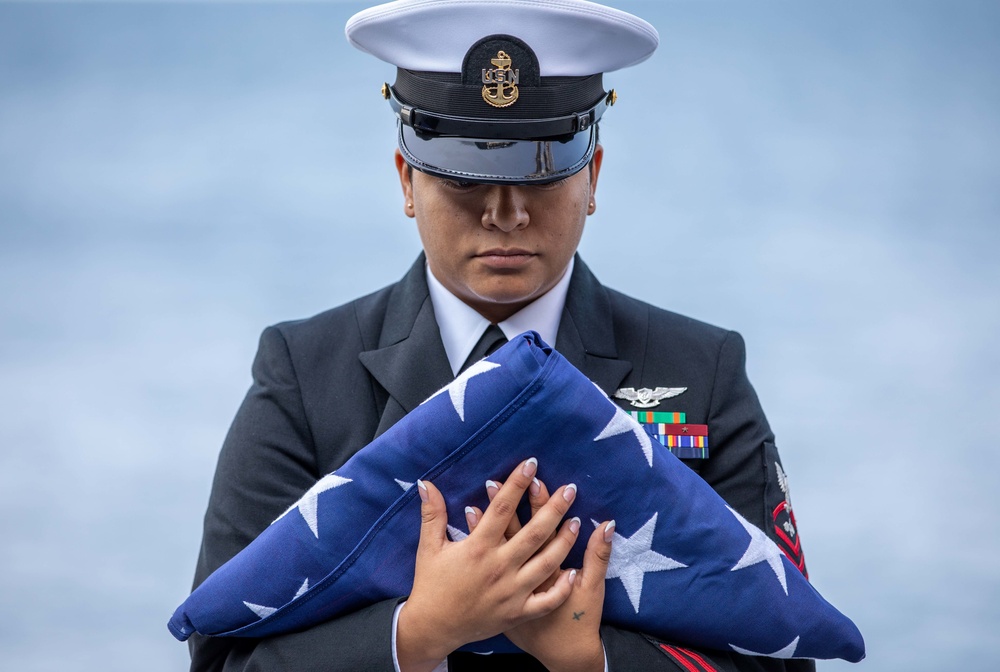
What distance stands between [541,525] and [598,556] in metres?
0.08

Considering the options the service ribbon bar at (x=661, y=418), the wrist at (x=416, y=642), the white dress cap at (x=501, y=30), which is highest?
the white dress cap at (x=501, y=30)

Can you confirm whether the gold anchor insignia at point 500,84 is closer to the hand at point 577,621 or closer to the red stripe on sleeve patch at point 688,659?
the hand at point 577,621

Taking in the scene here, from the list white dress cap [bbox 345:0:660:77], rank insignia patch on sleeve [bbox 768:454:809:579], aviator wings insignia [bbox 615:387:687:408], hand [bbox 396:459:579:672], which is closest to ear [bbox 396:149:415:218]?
white dress cap [bbox 345:0:660:77]

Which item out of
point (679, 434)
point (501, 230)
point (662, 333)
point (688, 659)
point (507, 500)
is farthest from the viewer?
point (662, 333)

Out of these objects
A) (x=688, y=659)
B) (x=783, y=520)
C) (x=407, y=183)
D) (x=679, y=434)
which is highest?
(x=407, y=183)

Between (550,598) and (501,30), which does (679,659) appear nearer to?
(550,598)

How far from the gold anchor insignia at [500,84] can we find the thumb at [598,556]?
0.53 m

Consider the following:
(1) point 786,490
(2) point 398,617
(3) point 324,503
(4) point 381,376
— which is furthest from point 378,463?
(1) point 786,490

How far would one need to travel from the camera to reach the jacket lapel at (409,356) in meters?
1.63

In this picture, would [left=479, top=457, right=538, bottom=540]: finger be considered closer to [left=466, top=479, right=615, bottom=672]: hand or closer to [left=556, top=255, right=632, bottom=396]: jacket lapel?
[left=466, top=479, right=615, bottom=672]: hand

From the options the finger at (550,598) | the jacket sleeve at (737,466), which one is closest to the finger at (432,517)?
the finger at (550,598)

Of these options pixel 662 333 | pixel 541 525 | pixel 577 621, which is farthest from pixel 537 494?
pixel 662 333

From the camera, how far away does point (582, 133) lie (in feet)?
5.17

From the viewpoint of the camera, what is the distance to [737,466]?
161cm
